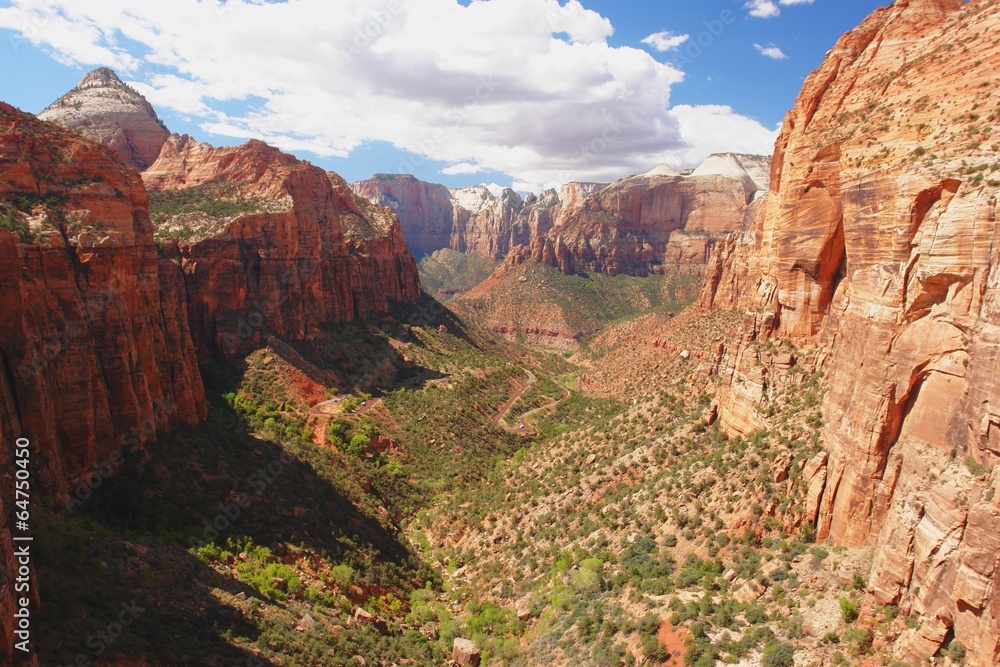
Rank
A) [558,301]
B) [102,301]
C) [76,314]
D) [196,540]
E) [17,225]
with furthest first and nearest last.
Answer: [558,301], [102,301], [196,540], [76,314], [17,225]

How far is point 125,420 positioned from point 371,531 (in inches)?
790

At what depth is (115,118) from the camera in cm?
9562

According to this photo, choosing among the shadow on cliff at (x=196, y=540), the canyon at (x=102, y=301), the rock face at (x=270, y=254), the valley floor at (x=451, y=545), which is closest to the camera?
the shadow on cliff at (x=196, y=540)

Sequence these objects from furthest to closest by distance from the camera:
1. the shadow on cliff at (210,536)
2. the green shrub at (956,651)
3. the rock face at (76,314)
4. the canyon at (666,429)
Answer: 1. the rock face at (76,314)
2. the shadow on cliff at (210,536)
3. the canyon at (666,429)
4. the green shrub at (956,651)

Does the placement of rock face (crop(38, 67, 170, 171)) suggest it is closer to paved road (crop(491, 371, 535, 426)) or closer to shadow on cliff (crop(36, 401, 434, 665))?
shadow on cliff (crop(36, 401, 434, 665))

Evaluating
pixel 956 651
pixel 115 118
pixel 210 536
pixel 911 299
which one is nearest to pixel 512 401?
pixel 210 536

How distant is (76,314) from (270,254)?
4477cm

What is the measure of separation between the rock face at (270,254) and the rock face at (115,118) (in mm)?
10189

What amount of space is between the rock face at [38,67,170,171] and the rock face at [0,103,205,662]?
6341 centimetres

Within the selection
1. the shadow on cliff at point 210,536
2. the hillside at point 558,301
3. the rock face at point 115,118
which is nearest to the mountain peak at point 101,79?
the rock face at point 115,118

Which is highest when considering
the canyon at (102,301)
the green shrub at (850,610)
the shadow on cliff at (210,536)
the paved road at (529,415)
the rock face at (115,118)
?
the rock face at (115,118)

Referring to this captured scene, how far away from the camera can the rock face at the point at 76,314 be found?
29.5m

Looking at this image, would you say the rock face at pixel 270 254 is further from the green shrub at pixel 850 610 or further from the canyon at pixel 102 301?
the green shrub at pixel 850 610

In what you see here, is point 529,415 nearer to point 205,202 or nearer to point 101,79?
point 205,202
